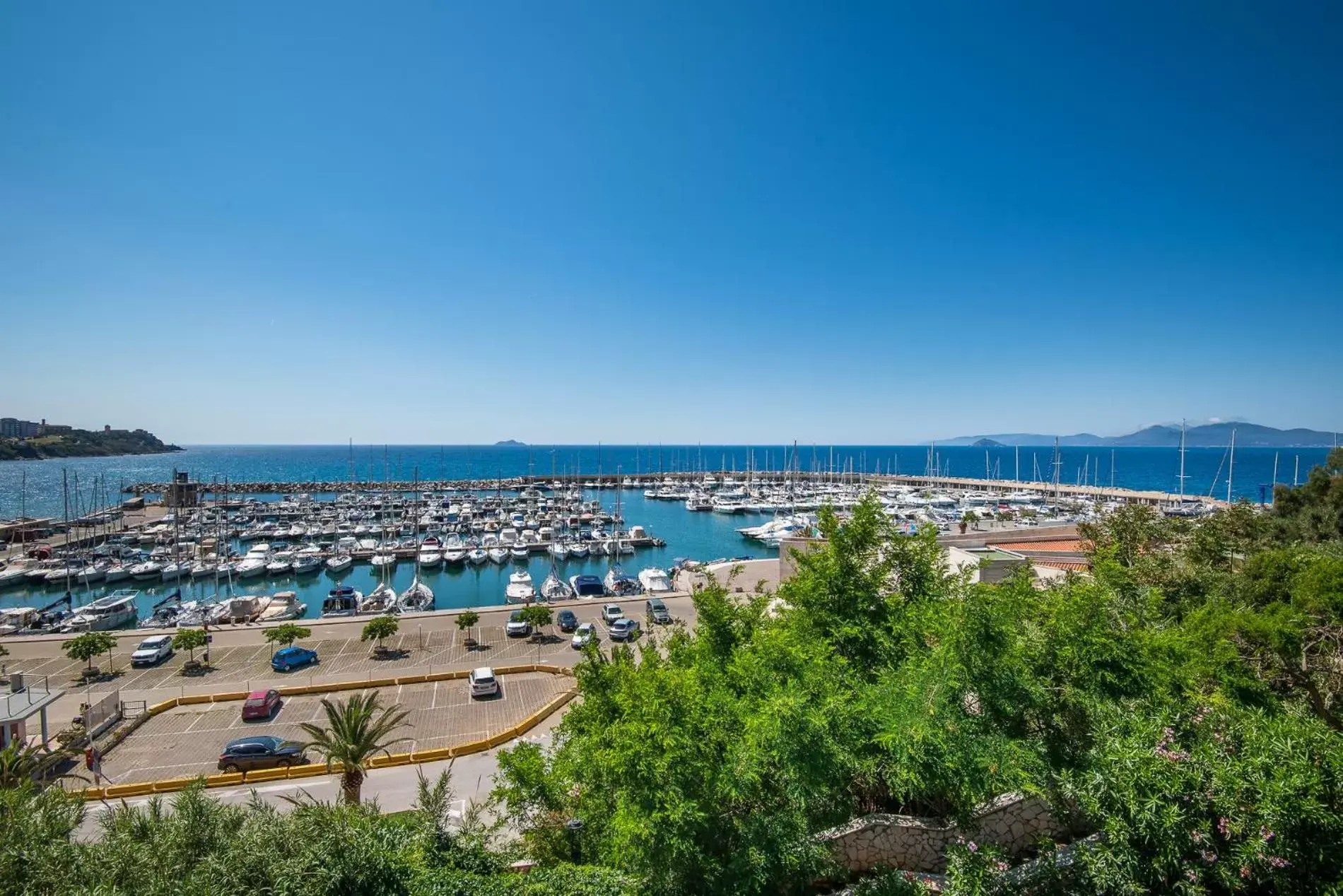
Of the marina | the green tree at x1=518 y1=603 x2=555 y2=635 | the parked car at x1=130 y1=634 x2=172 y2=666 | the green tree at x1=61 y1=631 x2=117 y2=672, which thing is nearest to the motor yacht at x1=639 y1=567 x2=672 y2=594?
the marina

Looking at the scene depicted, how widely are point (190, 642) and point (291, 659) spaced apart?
4306mm

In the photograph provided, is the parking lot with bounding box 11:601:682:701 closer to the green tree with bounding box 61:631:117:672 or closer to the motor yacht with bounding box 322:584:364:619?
the green tree with bounding box 61:631:117:672

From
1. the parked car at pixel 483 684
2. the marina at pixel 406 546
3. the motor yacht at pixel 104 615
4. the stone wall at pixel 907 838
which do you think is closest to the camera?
the stone wall at pixel 907 838

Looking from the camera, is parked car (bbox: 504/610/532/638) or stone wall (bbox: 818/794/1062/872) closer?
stone wall (bbox: 818/794/1062/872)

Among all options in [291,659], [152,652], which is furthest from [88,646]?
[291,659]

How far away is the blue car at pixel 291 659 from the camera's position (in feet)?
81.3

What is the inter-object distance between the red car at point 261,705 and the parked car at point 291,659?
3633 millimetres

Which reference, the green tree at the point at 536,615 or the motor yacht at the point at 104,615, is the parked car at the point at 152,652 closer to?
the motor yacht at the point at 104,615

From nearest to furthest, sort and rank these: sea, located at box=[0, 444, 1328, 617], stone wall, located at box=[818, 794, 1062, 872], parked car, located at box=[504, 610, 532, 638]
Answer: stone wall, located at box=[818, 794, 1062, 872]
parked car, located at box=[504, 610, 532, 638]
sea, located at box=[0, 444, 1328, 617]

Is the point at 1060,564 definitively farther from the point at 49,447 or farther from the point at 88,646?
the point at 49,447

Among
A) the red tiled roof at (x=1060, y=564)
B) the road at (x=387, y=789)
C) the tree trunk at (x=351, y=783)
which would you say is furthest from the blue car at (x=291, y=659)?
the red tiled roof at (x=1060, y=564)

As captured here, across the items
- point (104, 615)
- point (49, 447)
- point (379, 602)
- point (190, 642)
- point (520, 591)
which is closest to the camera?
point (190, 642)

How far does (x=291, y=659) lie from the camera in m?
25.0

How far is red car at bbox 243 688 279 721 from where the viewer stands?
20297 mm
